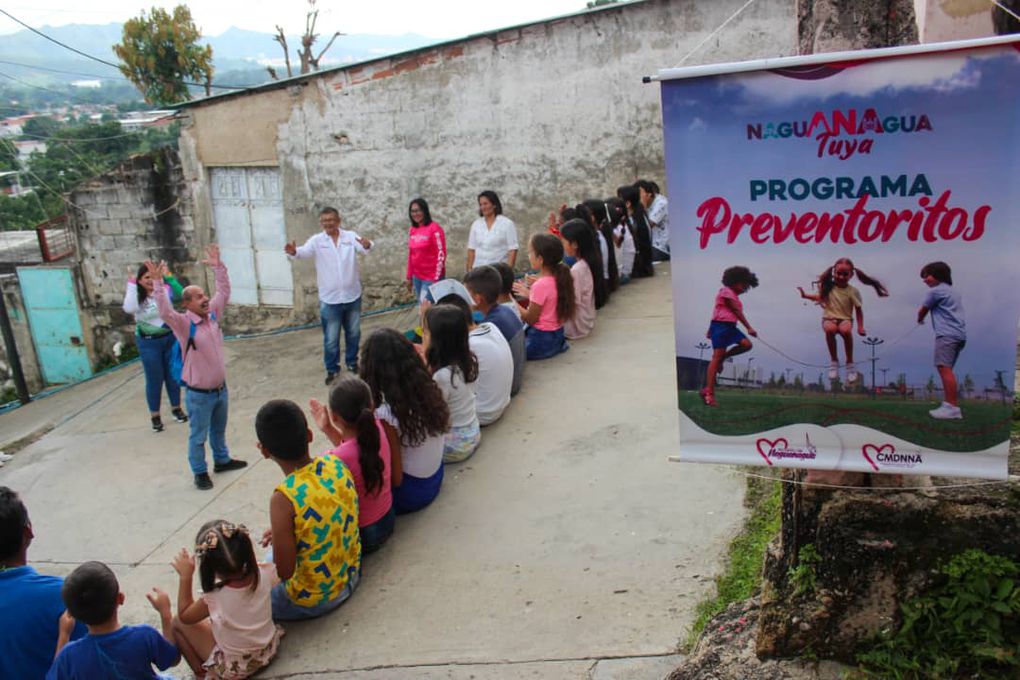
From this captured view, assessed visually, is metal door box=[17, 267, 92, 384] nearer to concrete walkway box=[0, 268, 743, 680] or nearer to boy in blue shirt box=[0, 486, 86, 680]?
concrete walkway box=[0, 268, 743, 680]

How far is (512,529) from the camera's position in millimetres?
4723

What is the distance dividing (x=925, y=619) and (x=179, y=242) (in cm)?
1238

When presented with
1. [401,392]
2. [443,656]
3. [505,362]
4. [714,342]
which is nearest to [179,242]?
[505,362]

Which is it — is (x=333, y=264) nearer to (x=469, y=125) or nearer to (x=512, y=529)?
(x=512, y=529)

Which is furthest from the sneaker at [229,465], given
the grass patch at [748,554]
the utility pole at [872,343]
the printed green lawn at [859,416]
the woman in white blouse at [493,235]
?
the utility pole at [872,343]

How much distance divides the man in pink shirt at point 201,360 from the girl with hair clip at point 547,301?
246 cm

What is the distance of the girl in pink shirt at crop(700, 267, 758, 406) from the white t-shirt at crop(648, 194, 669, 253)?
26.2 feet

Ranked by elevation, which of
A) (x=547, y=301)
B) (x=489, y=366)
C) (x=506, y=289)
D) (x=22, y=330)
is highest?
(x=506, y=289)

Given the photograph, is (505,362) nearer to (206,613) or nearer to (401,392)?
(401,392)

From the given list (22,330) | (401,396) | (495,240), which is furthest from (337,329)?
(22,330)

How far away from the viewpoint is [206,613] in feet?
12.1

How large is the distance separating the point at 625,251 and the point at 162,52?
2675cm

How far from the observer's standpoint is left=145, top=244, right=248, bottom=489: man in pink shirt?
5.90 m

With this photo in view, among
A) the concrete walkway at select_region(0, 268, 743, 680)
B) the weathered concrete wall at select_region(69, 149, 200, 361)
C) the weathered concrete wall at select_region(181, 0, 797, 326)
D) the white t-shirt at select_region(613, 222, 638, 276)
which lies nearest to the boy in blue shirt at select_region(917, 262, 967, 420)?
the concrete walkway at select_region(0, 268, 743, 680)
